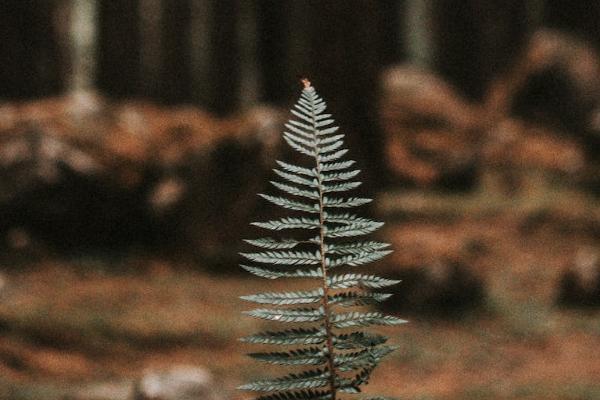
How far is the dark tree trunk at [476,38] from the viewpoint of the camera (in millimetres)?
15250

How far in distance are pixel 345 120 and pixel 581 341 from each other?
2991 mm

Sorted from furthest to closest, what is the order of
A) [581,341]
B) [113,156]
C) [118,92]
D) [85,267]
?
1. [118,92]
2. [113,156]
3. [85,267]
4. [581,341]

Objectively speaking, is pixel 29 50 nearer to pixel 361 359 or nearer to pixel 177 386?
pixel 177 386

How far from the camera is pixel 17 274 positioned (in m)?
6.78

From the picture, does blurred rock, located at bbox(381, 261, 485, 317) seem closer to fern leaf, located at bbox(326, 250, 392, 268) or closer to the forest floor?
the forest floor

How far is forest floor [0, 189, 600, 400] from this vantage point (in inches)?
180

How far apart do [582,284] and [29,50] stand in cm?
673

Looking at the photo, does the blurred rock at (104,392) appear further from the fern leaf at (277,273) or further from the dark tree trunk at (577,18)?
the dark tree trunk at (577,18)

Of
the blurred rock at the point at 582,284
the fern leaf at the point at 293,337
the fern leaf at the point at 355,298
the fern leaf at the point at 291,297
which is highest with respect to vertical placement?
the blurred rock at the point at 582,284

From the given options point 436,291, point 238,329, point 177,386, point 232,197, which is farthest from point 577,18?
point 177,386

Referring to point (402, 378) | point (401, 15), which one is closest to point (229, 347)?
point (402, 378)

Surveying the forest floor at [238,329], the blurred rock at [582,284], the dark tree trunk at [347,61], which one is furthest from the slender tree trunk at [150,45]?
the blurred rock at [582,284]

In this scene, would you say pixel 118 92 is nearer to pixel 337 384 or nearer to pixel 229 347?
pixel 229 347

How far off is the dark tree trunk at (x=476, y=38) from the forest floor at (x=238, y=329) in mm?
7109
